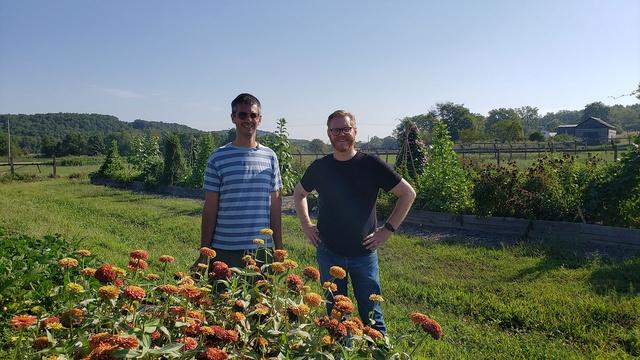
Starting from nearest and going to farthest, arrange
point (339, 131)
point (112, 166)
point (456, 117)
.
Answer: point (339, 131)
point (112, 166)
point (456, 117)

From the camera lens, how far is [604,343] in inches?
153

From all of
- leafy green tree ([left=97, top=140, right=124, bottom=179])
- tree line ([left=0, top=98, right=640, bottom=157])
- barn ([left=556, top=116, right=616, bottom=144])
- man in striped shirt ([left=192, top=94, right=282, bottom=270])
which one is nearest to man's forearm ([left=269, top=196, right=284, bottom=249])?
man in striped shirt ([left=192, top=94, right=282, bottom=270])

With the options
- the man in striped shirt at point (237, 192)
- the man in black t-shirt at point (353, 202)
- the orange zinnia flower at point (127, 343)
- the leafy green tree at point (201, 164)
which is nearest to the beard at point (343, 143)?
the man in black t-shirt at point (353, 202)

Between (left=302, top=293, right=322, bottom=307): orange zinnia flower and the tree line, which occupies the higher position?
the tree line

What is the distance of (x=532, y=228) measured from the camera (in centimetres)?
795

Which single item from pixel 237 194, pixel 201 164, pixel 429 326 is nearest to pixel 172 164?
pixel 201 164

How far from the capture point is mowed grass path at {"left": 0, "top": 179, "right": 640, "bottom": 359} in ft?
13.0

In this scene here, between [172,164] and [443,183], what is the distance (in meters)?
12.5

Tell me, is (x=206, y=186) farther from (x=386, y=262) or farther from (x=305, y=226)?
(x=386, y=262)

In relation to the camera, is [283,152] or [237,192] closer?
[237,192]

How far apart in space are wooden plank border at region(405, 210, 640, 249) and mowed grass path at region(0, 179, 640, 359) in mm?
842

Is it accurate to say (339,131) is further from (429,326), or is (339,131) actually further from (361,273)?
(429,326)

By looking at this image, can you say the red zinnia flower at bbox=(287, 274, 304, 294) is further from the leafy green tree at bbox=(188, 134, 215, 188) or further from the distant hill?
the distant hill

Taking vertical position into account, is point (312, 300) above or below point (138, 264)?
below
